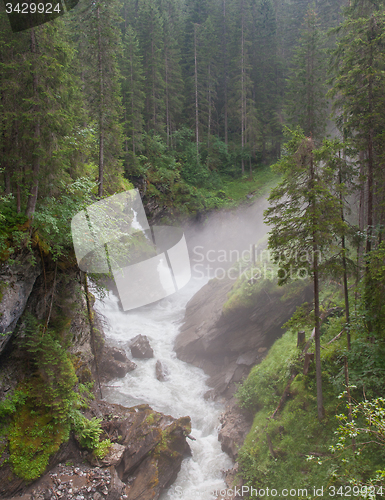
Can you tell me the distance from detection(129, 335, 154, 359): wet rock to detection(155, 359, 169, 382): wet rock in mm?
988

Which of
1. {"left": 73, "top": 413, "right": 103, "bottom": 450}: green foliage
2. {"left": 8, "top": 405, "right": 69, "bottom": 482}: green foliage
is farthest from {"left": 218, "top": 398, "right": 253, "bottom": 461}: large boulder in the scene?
{"left": 8, "top": 405, "right": 69, "bottom": 482}: green foliage

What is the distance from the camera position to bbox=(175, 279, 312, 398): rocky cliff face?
1454cm

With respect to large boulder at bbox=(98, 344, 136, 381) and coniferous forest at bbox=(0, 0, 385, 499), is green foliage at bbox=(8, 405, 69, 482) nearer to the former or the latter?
coniferous forest at bbox=(0, 0, 385, 499)

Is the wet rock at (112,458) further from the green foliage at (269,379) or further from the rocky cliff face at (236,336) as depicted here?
the rocky cliff face at (236,336)

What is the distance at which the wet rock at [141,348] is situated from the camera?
1599cm

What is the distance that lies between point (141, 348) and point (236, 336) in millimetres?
5444

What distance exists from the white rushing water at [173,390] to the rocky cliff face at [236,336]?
2.63ft

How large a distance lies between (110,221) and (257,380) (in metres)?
9.29

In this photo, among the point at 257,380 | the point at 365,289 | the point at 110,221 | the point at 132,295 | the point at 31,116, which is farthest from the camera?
the point at 132,295

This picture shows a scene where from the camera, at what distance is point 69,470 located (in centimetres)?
788

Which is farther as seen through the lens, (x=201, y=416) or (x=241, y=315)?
(x=241, y=315)

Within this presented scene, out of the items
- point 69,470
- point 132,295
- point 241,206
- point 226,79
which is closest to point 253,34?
point 226,79

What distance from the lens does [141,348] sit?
1611 cm

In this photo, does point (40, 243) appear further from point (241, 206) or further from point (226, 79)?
point (226, 79)
